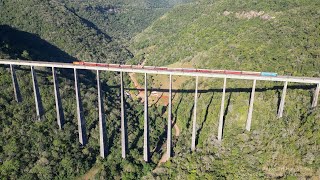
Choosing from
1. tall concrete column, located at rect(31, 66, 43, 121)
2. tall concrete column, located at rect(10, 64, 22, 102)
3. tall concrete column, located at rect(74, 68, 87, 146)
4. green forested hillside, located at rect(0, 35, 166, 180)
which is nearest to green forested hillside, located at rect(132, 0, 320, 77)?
green forested hillside, located at rect(0, 35, 166, 180)

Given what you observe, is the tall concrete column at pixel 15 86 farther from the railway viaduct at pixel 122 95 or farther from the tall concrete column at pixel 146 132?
the tall concrete column at pixel 146 132

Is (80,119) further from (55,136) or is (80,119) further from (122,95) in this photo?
(122,95)

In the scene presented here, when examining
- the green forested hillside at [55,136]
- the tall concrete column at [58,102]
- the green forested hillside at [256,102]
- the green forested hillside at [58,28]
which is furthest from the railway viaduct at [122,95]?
the green forested hillside at [58,28]

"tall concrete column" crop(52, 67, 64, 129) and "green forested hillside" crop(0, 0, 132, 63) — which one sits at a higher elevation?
"green forested hillside" crop(0, 0, 132, 63)

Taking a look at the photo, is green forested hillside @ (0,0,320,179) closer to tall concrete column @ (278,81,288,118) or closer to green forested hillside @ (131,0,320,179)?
green forested hillside @ (131,0,320,179)

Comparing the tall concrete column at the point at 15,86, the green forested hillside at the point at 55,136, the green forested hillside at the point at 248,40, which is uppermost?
the green forested hillside at the point at 248,40

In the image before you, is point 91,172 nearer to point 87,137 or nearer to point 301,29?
point 87,137

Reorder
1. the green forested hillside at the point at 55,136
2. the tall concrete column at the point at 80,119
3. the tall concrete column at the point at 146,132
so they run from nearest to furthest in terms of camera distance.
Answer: the green forested hillside at the point at 55,136, the tall concrete column at the point at 146,132, the tall concrete column at the point at 80,119

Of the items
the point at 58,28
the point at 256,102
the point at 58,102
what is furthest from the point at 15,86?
the point at 58,28
